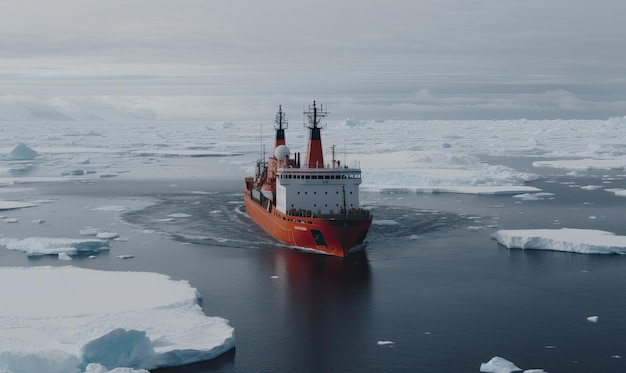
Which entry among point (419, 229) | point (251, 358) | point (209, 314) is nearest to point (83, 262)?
point (209, 314)

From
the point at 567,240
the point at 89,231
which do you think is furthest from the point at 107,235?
the point at 567,240

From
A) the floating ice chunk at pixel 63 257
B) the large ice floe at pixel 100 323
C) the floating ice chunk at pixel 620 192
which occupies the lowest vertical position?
the large ice floe at pixel 100 323

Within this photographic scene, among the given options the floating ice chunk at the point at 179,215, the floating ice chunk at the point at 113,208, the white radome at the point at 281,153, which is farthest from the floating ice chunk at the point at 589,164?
the floating ice chunk at the point at 113,208

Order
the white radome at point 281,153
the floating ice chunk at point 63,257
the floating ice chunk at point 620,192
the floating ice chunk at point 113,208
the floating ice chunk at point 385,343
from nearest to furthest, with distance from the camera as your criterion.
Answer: the floating ice chunk at point 385,343
the floating ice chunk at point 63,257
the white radome at point 281,153
the floating ice chunk at point 113,208
the floating ice chunk at point 620,192

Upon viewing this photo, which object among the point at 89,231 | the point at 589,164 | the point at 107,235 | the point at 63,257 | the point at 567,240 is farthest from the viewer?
the point at 589,164

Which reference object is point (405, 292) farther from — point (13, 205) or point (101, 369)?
point (13, 205)

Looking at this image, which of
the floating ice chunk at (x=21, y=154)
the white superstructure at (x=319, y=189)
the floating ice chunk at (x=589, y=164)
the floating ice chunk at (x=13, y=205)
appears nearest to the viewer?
the white superstructure at (x=319, y=189)

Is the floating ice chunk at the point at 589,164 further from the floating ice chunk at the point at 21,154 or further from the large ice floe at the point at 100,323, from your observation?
the floating ice chunk at the point at 21,154
